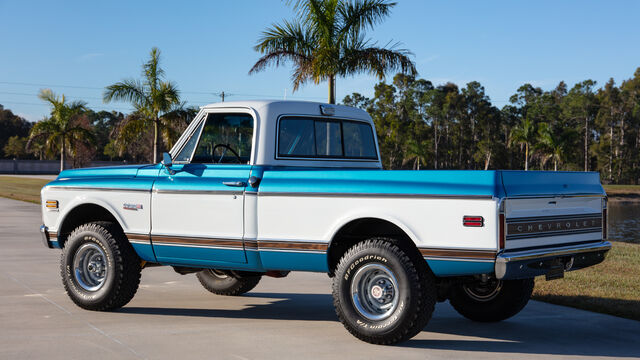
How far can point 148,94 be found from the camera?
35.0 m

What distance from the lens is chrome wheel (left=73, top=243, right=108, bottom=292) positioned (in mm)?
8039

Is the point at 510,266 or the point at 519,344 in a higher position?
the point at 510,266

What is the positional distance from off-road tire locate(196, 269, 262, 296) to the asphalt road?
11 centimetres

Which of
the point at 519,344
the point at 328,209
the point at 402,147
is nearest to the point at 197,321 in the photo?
the point at 328,209

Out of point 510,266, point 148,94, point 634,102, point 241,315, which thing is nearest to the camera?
point 510,266

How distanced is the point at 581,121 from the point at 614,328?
103 meters

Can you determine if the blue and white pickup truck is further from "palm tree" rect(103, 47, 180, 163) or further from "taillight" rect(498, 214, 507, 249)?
"palm tree" rect(103, 47, 180, 163)

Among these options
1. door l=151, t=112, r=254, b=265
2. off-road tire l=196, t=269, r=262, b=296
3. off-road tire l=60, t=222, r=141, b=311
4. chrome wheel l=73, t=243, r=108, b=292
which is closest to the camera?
door l=151, t=112, r=254, b=265

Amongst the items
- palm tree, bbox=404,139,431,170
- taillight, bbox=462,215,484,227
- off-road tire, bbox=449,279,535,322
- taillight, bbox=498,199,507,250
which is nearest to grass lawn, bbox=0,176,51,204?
off-road tire, bbox=449,279,535,322

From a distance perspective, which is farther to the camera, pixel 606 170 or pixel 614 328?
pixel 606 170

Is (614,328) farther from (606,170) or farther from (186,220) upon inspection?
(606,170)

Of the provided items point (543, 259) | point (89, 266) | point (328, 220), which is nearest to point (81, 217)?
point (89, 266)

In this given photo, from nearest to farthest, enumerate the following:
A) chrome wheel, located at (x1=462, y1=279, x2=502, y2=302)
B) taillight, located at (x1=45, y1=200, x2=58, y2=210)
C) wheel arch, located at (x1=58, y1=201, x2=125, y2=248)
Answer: chrome wheel, located at (x1=462, y1=279, x2=502, y2=302) < wheel arch, located at (x1=58, y1=201, x2=125, y2=248) < taillight, located at (x1=45, y1=200, x2=58, y2=210)

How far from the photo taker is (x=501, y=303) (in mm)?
7613
